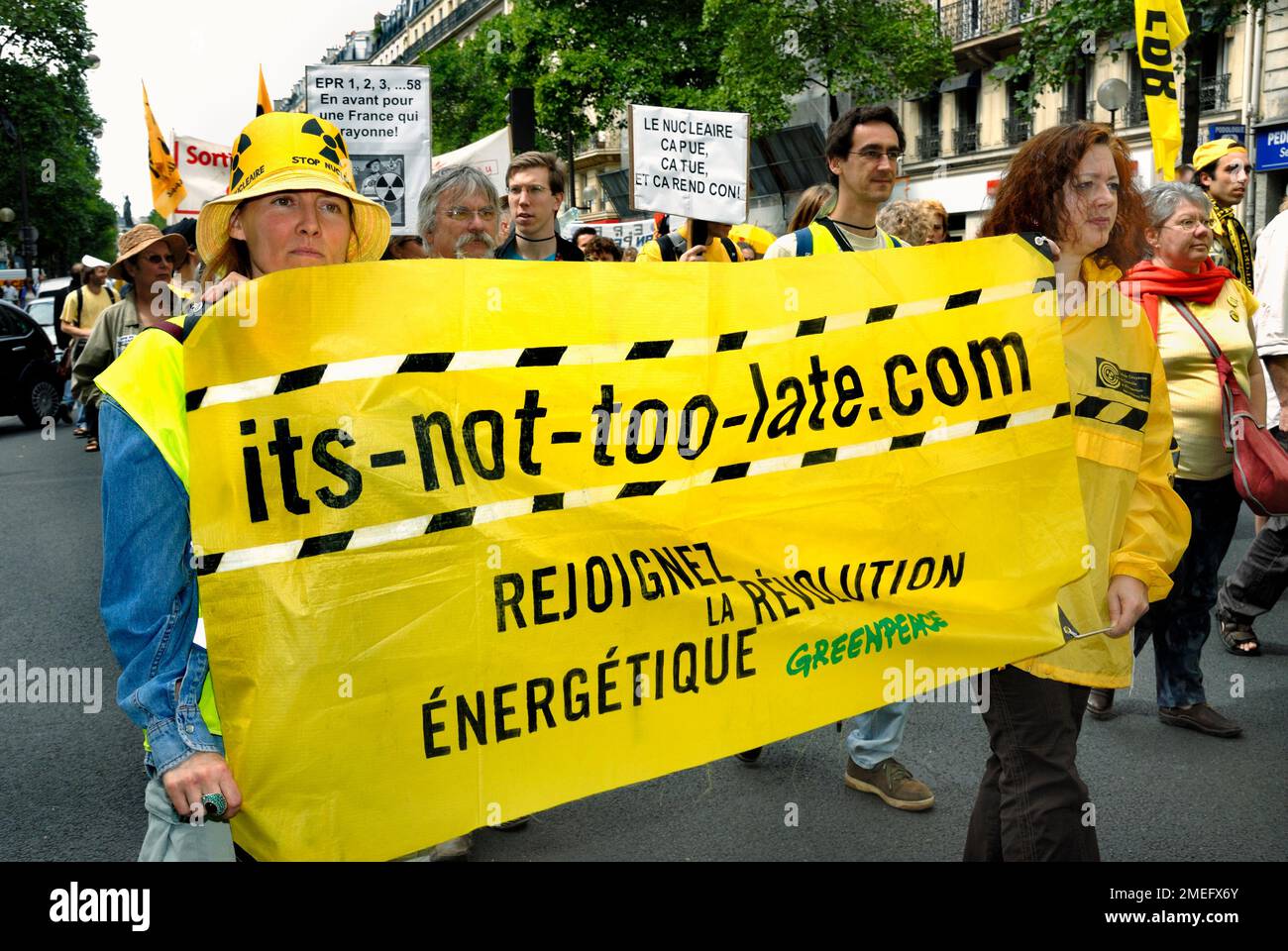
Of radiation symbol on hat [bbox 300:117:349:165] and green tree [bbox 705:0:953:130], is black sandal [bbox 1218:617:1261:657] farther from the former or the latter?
green tree [bbox 705:0:953:130]

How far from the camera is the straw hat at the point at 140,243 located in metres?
6.56

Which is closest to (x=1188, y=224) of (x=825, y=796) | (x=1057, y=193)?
(x=1057, y=193)

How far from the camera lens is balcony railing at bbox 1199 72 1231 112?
2719 centimetres

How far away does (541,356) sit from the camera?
2.33 metres

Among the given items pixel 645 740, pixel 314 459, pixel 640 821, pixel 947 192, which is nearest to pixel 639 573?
pixel 645 740

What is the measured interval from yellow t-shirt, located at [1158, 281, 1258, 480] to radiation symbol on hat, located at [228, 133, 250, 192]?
3.61 meters

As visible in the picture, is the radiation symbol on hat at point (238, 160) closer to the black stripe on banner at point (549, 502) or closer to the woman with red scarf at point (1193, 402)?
the black stripe on banner at point (549, 502)

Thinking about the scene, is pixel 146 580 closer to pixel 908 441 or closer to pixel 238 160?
pixel 238 160

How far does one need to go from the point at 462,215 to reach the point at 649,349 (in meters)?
2.54

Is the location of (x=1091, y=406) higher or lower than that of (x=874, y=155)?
lower

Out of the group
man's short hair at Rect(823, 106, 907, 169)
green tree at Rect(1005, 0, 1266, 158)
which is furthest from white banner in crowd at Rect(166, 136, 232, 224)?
green tree at Rect(1005, 0, 1266, 158)

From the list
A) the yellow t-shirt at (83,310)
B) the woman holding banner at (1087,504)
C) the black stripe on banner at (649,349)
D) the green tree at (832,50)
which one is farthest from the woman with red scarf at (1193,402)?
the green tree at (832,50)

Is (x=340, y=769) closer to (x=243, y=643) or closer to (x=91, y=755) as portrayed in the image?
(x=243, y=643)

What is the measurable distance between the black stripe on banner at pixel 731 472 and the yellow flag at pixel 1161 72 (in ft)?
18.1
